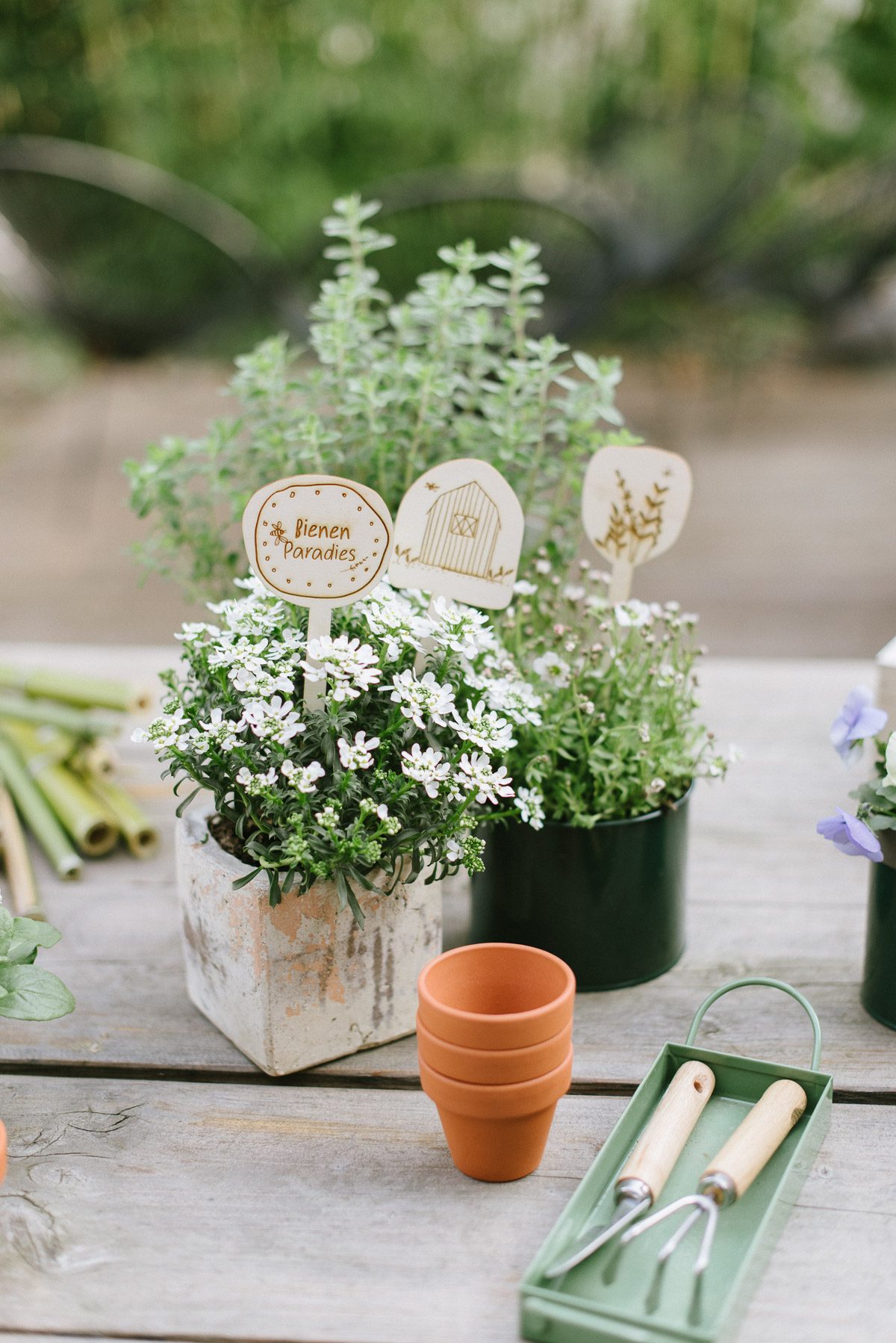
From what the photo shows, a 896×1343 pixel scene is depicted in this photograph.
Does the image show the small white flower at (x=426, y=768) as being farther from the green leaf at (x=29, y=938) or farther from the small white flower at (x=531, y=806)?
the green leaf at (x=29, y=938)

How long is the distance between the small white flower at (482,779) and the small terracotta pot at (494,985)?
109mm

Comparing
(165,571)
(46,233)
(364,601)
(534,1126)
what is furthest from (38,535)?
(534,1126)

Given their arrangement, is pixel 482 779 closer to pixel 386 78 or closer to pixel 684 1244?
pixel 684 1244

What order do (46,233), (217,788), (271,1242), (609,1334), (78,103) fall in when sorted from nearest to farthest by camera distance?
(609,1334) → (271,1242) → (217,788) → (46,233) → (78,103)

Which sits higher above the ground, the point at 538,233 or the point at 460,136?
the point at 460,136

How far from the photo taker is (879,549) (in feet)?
12.1

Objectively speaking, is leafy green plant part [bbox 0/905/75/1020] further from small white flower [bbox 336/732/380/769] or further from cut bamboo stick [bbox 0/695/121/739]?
cut bamboo stick [bbox 0/695/121/739]


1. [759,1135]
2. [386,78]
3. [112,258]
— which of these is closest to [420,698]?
[759,1135]

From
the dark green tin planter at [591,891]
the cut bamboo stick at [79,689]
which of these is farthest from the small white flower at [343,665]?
the cut bamboo stick at [79,689]

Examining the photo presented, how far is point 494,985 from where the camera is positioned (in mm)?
898

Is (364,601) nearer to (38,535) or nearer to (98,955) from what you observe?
(98,955)

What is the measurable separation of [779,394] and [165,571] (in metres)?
4.71

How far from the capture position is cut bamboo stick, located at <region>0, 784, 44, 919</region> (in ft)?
4.02

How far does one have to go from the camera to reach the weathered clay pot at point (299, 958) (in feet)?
3.11
